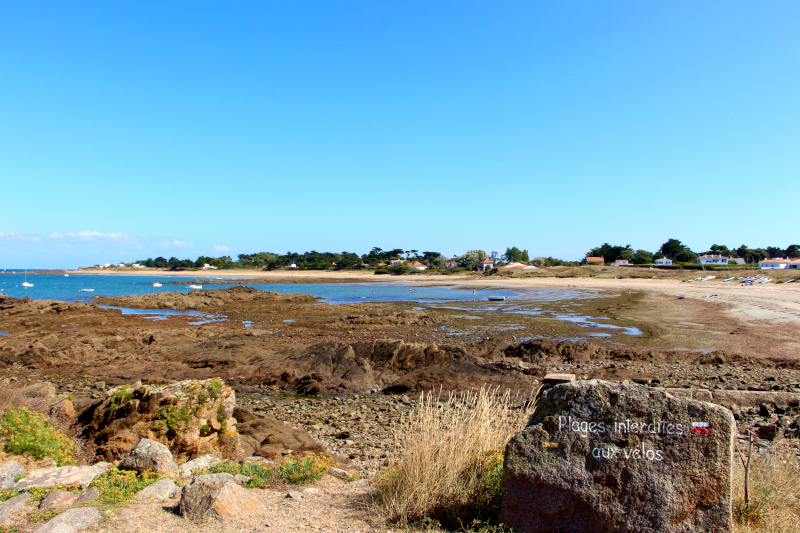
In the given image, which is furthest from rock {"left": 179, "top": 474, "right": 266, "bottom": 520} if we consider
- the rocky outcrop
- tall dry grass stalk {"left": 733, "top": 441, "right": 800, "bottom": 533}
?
the rocky outcrop

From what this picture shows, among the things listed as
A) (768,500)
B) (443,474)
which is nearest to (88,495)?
(443,474)

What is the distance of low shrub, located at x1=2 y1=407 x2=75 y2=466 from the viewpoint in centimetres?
616

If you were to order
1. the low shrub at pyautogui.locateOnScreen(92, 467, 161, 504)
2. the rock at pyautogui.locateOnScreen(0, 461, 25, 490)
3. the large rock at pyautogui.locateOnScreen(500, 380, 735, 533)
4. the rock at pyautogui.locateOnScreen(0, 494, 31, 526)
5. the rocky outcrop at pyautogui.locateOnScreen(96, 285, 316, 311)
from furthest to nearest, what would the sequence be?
the rocky outcrop at pyautogui.locateOnScreen(96, 285, 316, 311) → the rock at pyautogui.locateOnScreen(0, 461, 25, 490) → the low shrub at pyautogui.locateOnScreen(92, 467, 161, 504) → the rock at pyautogui.locateOnScreen(0, 494, 31, 526) → the large rock at pyautogui.locateOnScreen(500, 380, 735, 533)

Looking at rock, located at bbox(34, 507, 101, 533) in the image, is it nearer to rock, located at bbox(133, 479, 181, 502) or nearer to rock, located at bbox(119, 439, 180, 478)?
rock, located at bbox(133, 479, 181, 502)

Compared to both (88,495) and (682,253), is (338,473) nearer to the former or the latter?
(88,495)

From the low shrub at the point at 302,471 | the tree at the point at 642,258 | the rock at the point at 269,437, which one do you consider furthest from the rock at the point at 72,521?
the tree at the point at 642,258

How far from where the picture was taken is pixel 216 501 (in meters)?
4.20

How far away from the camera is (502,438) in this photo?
15.9 feet

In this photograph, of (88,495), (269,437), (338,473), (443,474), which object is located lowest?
(269,437)

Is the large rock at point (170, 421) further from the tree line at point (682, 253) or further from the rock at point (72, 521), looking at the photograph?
the tree line at point (682, 253)

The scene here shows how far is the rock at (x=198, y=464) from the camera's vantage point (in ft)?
19.6

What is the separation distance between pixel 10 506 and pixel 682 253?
424 ft

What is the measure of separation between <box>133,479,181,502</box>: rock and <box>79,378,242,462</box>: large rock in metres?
2.15

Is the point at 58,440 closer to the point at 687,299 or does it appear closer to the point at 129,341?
the point at 129,341
